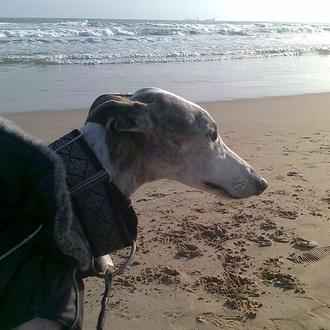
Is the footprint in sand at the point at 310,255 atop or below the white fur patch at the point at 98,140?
below

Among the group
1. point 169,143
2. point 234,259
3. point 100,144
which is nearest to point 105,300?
point 100,144

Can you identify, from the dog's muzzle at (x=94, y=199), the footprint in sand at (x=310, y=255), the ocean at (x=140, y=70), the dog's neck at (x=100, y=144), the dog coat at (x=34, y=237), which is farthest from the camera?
the ocean at (x=140, y=70)

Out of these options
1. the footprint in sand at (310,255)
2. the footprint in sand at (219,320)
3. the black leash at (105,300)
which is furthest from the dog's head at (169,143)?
the footprint in sand at (310,255)

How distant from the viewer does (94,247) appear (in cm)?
200

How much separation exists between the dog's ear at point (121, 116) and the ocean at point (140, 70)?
21.3 ft

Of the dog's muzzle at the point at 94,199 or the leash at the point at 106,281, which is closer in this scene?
the dog's muzzle at the point at 94,199

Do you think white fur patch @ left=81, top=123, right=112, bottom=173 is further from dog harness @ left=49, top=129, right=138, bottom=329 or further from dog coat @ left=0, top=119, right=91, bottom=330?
dog coat @ left=0, top=119, right=91, bottom=330

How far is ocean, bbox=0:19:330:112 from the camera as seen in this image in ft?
32.6

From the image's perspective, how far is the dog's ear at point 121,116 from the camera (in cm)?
209

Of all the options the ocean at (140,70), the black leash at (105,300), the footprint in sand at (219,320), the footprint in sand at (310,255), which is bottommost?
the footprint in sand at (219,320)

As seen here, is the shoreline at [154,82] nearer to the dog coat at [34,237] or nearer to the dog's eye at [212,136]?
the dog's eye at [212,136]

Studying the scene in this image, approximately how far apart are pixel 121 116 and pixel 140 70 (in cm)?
1120

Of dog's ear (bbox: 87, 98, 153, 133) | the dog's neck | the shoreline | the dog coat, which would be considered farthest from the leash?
the shoreline

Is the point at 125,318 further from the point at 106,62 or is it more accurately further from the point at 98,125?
the point at 106,62
